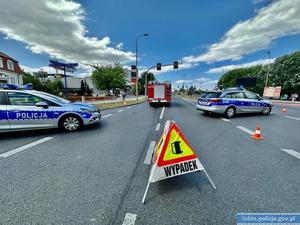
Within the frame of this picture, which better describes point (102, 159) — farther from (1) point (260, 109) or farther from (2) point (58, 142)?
(1) point (260, 109)

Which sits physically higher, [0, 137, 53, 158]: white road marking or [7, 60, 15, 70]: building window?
[7, 60, 15, 70]: building window

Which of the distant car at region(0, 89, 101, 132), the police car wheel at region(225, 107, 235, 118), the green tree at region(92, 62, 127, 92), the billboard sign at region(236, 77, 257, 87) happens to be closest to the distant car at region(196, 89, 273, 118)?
the police car wheel at region(225, 107, 235, 118)

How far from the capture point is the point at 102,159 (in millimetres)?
3652

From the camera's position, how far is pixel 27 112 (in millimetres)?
5402

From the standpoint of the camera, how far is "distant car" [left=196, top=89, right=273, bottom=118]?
880cm

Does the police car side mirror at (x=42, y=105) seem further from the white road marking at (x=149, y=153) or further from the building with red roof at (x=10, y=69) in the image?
the building with red roof at (x=10, y=69)

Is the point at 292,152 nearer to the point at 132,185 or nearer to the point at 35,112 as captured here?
the point at 132,185

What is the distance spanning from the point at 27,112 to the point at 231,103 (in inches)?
397

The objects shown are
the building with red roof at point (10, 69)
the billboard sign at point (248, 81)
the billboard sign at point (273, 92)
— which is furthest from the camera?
the billboard sign at point (248, 81)

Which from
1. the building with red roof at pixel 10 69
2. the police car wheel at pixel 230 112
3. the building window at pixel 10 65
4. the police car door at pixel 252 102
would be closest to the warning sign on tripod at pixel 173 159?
the police car wheel at pixel 230 112

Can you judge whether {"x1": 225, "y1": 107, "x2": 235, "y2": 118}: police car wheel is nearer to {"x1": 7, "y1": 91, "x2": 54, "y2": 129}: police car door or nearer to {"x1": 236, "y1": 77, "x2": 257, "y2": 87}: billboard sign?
{"x1": 7, "y1": 91, "x2": 54, "y2": 129}: police car door

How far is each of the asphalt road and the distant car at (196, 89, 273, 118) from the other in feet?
14.5

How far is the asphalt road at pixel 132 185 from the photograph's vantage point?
2.00m

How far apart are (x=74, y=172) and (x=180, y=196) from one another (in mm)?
2168
